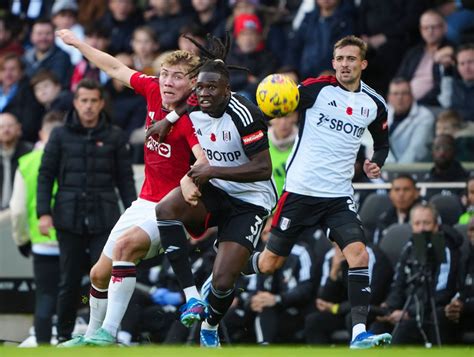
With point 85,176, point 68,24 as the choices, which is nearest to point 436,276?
point 85,176

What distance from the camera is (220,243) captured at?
1023 centimetres

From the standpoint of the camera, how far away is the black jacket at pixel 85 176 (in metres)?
12.8

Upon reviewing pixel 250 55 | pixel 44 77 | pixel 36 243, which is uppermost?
pixel 250 55

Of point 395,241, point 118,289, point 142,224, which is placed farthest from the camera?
point 395,241

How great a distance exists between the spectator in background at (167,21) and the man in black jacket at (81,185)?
15.6 feet

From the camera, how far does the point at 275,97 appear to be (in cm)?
1014

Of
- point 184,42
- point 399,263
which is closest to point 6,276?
point 184,42

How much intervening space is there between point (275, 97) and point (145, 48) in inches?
283

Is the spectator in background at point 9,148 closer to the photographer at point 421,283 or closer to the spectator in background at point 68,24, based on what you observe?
the spectator in background at point 68,24

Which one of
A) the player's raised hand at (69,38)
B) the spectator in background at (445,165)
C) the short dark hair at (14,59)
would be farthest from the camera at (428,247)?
the short dark hair at (14,59)

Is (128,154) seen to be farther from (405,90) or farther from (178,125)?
(405,90)

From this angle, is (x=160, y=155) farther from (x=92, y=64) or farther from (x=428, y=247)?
(x=92, y=64)

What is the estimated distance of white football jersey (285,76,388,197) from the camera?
35.9 feet

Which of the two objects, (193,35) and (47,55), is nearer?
(193,35)
